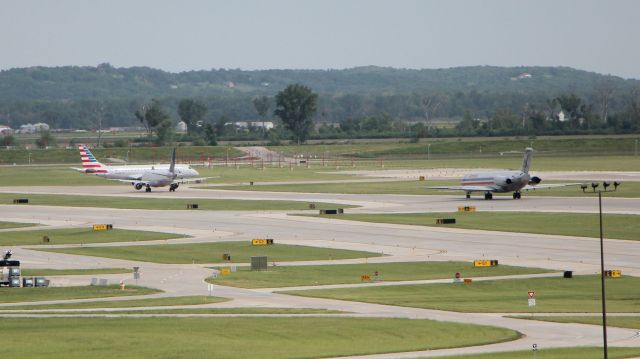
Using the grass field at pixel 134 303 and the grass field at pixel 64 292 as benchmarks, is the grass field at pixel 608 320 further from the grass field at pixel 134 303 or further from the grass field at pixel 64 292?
the grass field at pixel 64 292

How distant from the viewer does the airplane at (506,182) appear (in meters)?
116

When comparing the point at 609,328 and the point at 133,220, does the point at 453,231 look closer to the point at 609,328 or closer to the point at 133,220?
the point at 133,220

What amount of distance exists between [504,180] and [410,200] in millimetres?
10332

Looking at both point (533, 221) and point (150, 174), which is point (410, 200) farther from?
point (150, 174)

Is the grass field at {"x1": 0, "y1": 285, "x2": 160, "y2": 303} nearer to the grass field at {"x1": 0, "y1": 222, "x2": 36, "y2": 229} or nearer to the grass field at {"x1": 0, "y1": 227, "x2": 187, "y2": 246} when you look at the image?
the grass field at {"x1": 0, "y1": 227, "x2": 187, "y2": 246}

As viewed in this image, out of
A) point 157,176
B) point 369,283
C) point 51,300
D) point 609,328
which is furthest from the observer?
point 157,176

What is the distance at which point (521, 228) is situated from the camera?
9306cm

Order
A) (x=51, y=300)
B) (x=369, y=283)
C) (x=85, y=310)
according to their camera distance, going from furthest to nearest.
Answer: (x=369, y=283)
(x=51, y=300)
(x=85, y=310)

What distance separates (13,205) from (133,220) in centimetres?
2570

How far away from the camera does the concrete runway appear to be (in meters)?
52.7

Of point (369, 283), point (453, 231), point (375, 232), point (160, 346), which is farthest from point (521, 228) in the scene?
point (160, 346)

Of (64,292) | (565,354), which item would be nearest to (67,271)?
(64,292)


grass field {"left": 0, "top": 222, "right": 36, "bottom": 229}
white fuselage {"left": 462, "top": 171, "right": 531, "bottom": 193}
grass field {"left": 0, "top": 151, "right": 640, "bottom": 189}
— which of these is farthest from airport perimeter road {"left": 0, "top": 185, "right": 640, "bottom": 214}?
grass field {"left": 0, "top": 222, "right": 36, "bottom": 229}

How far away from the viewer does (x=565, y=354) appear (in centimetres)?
4434
